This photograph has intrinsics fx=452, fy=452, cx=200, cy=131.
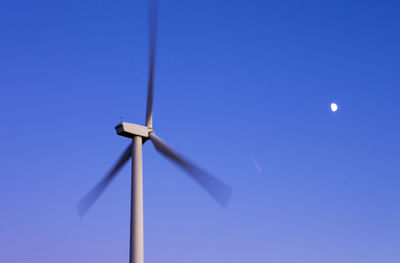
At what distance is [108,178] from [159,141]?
5.92 meters

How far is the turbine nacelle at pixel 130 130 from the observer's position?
3772cm

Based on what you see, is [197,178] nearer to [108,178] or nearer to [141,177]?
[141,177]

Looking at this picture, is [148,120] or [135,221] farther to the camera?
[148,120]

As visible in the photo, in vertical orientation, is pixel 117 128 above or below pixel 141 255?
above

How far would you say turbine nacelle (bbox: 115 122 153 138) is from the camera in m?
37.7

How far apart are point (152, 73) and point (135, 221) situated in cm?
1193

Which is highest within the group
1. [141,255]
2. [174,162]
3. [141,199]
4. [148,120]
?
[148,120]

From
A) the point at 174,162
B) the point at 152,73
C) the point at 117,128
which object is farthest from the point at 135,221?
the point at 152,73

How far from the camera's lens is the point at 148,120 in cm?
4006

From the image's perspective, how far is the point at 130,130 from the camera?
3791 cm

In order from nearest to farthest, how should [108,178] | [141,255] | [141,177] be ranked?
[141,255], [141,177], [108,178]

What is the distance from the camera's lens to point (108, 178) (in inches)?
1569

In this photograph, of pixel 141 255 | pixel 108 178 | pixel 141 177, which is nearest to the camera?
pixel 141 255

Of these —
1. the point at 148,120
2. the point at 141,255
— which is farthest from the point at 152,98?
the point at 141,255
